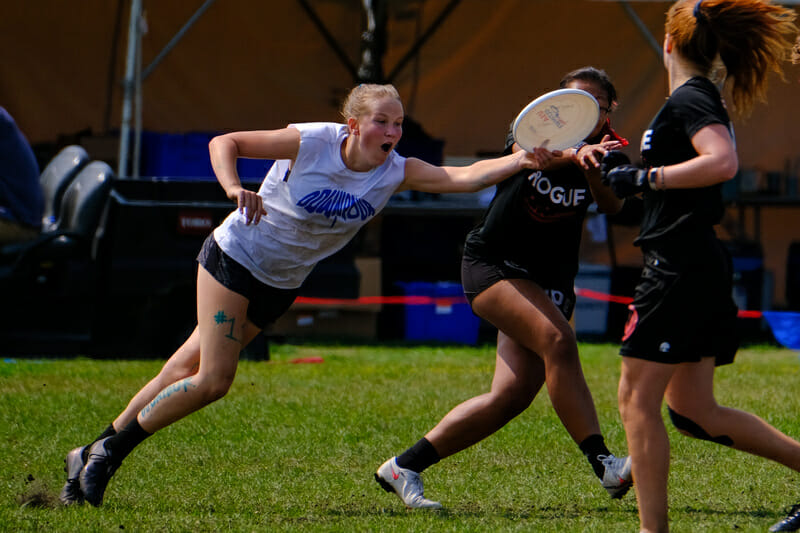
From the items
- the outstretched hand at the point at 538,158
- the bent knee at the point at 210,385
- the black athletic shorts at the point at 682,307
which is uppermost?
the outstretched hand at the point at 538,158

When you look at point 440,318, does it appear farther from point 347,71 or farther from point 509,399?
point 509,399

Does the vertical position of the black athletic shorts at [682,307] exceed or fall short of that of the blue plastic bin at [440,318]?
it exceeds it

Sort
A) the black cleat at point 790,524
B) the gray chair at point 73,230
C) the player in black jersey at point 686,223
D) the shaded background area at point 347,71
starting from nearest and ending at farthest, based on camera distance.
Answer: the player in black jersey at point 686,223, the black cleat at point 790,524, the gray chair at point 73,230, the shaded background area at point 347,71

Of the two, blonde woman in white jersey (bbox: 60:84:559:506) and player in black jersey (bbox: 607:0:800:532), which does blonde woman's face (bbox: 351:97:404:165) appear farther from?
player in black jersey (bbox: 607:0:800:532)

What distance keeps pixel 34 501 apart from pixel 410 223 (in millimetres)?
7996

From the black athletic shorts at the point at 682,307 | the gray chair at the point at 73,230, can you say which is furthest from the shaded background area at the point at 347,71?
the black athletic shorts at the point at 682,307

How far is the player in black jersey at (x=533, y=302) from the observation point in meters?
4.47

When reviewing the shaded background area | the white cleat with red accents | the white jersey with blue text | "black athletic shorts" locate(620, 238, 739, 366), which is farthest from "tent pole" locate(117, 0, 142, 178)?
"black athletic shorts" locate(620, 238, 739, 366)

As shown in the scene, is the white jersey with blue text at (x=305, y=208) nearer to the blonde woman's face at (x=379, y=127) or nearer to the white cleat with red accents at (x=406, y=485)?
the blonde woman's face at (x=379, y=127)

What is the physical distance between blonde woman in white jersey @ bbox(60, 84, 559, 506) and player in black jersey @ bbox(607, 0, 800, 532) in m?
0.86

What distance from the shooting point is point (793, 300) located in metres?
13.9

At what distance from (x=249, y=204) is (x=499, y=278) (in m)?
1.11

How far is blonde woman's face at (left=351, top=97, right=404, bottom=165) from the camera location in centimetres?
454

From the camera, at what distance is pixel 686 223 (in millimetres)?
3637
